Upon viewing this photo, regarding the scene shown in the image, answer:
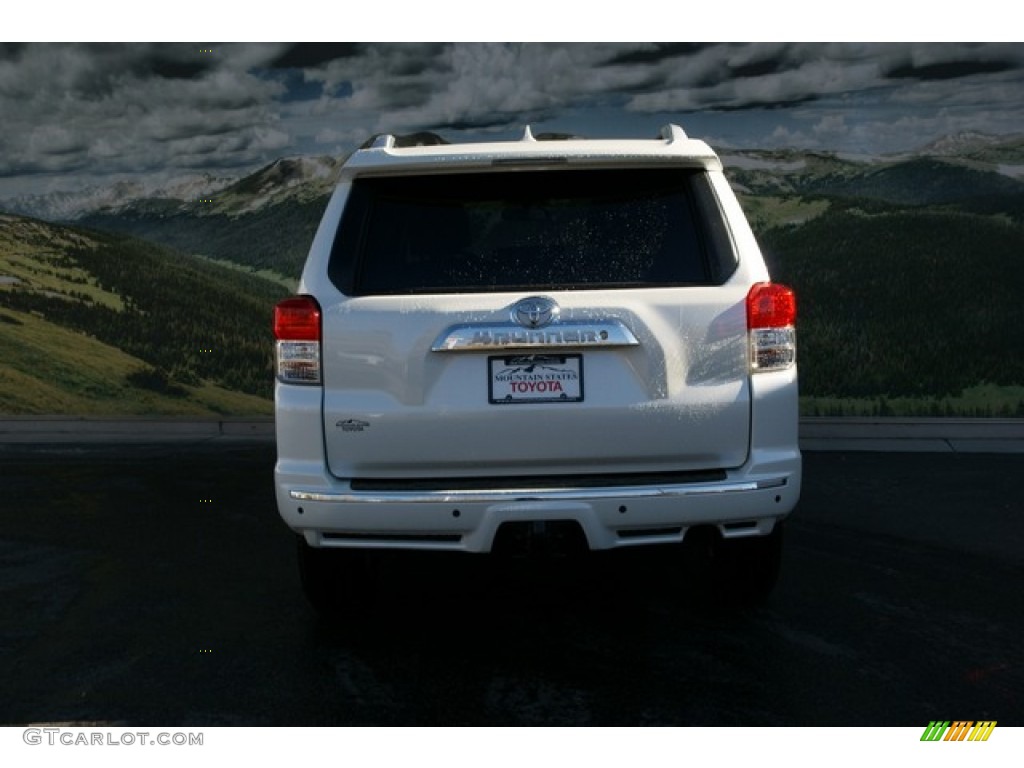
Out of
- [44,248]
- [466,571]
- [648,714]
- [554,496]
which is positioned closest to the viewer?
[648,714]

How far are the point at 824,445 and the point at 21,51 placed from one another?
312 inches

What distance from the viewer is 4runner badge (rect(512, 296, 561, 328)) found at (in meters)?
4.46

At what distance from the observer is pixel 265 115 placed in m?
11.7

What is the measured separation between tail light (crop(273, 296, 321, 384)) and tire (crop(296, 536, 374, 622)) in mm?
826

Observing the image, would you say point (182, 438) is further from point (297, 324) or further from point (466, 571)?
point (297, 324)

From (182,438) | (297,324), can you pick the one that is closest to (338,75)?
(182,438)

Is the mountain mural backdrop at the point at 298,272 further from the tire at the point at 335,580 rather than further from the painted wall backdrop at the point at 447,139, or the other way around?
the tire at the point at 335,580

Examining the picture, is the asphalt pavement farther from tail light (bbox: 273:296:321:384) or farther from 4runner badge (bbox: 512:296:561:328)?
4runner badge (bbox: 512:296:561:328)

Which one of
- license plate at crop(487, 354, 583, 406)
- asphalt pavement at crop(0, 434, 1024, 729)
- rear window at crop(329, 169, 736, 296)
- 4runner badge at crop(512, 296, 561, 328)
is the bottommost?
asphalt pavement at crop(0, 434, 1024, 729)

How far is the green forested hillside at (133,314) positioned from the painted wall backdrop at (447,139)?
0.07 ft

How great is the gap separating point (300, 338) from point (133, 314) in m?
7.80

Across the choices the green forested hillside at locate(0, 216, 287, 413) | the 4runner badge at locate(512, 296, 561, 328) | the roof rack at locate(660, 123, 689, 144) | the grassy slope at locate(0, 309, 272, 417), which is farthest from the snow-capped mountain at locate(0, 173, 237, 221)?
the 4runner badge at locate(512, 296, 561, 328)

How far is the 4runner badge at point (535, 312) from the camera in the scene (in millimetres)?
4461

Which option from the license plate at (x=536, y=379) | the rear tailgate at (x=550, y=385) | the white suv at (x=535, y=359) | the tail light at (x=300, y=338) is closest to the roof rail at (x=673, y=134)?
the white suv at (x=535, y=359)
